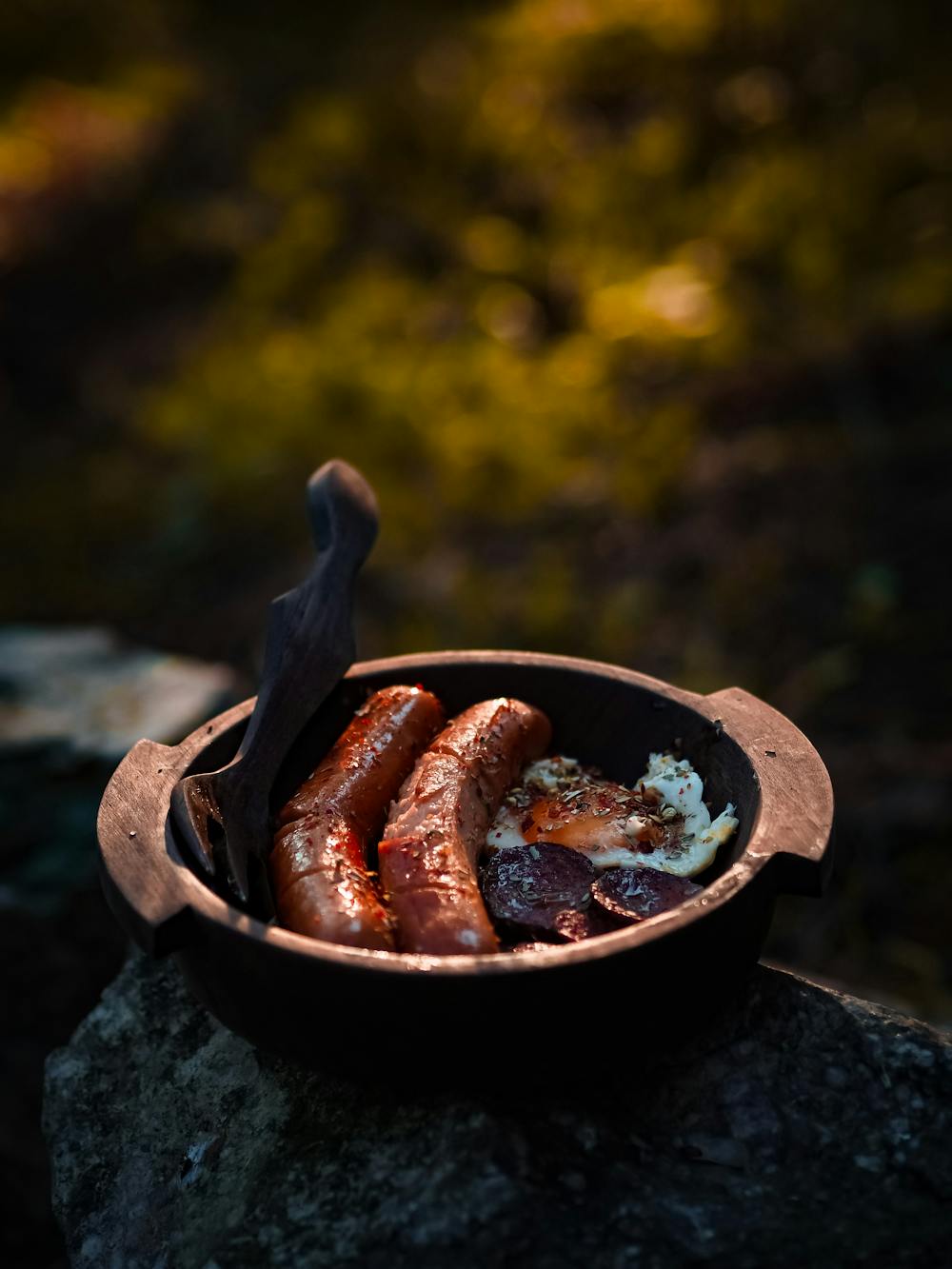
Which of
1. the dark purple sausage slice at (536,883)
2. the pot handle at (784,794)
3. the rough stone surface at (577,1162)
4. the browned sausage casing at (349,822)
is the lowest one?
the rough stone surface at (577,1162)

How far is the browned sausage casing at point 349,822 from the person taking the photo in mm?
1912

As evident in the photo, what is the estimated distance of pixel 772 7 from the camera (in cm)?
597

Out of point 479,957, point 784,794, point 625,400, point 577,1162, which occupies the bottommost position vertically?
point 577,1162

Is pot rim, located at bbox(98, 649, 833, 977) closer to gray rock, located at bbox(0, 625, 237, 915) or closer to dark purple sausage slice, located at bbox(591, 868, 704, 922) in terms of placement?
dark purple sausage slice, located at bbox(591, 868, 704, 922)

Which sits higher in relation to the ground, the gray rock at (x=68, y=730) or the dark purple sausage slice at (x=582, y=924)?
the dark purple sausage slice at (x=582, y=924)

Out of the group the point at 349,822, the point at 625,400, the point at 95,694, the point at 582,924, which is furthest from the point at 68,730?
the point at 625,400

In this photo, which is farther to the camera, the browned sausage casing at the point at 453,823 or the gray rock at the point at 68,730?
the gray rock at the point at 68,730

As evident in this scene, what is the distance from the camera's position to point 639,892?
6.81 feet

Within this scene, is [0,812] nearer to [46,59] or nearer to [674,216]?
[674,216]

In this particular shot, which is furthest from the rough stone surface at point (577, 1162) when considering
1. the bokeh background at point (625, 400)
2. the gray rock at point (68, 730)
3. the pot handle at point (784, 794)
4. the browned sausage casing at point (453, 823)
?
the bokeh background at point (625, 400)

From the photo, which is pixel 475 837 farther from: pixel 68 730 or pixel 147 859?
pixel 68 730

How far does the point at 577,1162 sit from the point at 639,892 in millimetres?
506

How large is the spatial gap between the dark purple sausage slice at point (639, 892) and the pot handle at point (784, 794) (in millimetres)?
174

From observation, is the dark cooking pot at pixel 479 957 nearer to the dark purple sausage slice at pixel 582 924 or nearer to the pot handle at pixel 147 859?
the pot handle at pixel 147 859
